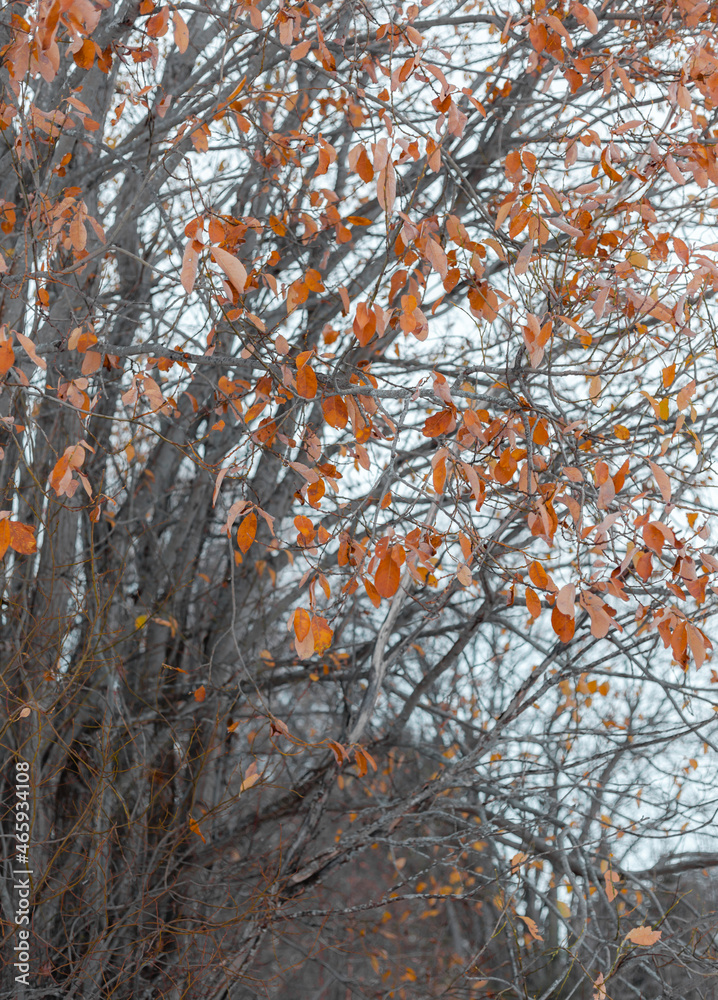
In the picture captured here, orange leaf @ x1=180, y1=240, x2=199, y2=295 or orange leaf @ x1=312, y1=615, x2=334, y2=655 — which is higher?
orange leaf @ x1=180, y1=240, x2=199, y2=295

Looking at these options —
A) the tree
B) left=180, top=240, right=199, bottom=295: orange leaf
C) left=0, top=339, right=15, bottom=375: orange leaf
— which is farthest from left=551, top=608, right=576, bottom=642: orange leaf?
left=0, top=339, right=15, bottom=375: orange leaf

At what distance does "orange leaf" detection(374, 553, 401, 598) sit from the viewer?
1848mm

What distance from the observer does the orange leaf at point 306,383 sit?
2.02 meters

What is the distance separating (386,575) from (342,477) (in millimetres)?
795

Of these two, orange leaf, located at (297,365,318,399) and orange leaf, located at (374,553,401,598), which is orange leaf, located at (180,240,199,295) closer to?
orange leaf, located at (297,365,318,399)

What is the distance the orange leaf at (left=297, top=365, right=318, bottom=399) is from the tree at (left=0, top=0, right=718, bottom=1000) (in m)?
0.01

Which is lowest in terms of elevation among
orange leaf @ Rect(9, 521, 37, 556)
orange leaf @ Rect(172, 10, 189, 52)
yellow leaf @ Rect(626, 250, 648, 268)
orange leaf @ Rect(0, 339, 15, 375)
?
orange leaf @ Rect(9, 521, 37, 556)

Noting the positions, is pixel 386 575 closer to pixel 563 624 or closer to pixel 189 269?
pixel 563 624

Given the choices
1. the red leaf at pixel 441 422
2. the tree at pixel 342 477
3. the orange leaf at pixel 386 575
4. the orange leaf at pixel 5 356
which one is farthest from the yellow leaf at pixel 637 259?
the orange leaf at pixel 5 356

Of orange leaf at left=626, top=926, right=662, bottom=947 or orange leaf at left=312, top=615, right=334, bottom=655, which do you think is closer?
orange leaf at left=312, top=615, right=334, bottom=655

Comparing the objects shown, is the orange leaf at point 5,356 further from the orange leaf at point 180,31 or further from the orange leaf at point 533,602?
the orange leaf at point 533,602

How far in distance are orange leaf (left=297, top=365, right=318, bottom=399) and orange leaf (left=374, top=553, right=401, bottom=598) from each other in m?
0.51

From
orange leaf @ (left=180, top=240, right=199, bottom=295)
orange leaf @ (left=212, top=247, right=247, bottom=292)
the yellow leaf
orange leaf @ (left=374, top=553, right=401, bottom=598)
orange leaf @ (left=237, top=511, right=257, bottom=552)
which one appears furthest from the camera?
the yellow leaf

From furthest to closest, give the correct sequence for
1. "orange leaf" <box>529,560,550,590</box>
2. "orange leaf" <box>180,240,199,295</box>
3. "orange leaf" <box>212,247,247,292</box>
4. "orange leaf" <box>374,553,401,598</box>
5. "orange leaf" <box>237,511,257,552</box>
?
1. "orange leaf" <box>237,511,257,552</box>
2. "orange leaf" <box>529,560,550,590</box>
3. "orange leaf" <box>374,553,401,598</box>
4. "orange leaf" <box>180,240,199,295</box>
5. "orange leaf" <box>212,247,247,292</box>
